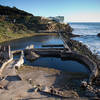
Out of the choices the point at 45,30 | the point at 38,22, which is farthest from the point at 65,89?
the point at 38,22

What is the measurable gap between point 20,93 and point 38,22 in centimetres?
8659

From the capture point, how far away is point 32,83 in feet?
56.0

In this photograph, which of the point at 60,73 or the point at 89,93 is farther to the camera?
the point at 60,73

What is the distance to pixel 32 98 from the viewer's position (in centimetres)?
1306

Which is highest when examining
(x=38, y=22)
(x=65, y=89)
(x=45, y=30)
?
(x=38, y=22)

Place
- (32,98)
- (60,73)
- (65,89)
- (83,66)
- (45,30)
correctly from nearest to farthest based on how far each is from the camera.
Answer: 1. (32,98)
2. (65,89)
3. (60,73)
4. (83,66)
5. (45,30)

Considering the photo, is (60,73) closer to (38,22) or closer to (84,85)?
(84,85)

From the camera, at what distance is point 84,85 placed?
16344 mm

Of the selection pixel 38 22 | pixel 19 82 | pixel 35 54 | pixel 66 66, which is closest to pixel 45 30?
pixel 38 22

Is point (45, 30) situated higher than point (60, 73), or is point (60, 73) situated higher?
point (45, 30)

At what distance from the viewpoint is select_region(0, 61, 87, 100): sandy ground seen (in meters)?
13.5

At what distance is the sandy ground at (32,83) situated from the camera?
13484 mm

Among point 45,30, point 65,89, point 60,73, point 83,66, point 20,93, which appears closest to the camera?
point 20,93

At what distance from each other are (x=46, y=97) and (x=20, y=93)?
305 centimetres
